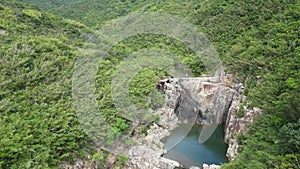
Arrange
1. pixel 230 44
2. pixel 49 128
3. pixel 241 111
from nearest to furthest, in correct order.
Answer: pixel 49 128
pixel 241 111
pixel 230 44

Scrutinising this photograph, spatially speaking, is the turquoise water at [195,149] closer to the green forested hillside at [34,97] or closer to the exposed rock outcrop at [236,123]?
the exposed rock outcrop at [236,123]

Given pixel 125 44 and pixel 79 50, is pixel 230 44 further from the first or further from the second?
pixel 79 50

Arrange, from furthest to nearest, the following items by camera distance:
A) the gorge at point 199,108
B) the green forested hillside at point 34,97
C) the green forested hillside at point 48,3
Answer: the green forested hillside at point 48,3
the gorge at point 199,108
the green forested hillside at point 34,97

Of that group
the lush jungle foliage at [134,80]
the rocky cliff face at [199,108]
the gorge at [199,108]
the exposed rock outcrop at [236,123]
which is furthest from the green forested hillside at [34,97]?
the exposed rock outcrop at [236,123]

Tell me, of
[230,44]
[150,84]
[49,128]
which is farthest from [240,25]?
[49,128]

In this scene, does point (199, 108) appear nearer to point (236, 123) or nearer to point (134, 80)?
point (236, 123)

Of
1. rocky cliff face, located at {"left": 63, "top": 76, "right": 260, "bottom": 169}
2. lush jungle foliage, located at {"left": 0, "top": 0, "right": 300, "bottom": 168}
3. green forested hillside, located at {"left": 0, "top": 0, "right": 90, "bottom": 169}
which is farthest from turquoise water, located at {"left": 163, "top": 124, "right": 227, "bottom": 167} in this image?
green forested hillside, located at {"left": 0, "top": 0, "right": 90, "bottom": 169}
